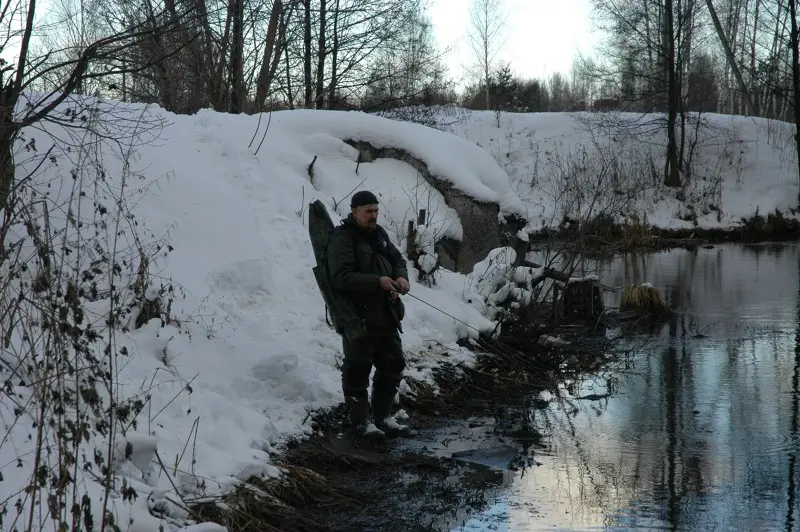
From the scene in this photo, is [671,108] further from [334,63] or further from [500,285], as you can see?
[500,285]

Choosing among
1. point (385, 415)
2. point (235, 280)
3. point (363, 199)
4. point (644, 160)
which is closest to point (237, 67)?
point (235, 280)

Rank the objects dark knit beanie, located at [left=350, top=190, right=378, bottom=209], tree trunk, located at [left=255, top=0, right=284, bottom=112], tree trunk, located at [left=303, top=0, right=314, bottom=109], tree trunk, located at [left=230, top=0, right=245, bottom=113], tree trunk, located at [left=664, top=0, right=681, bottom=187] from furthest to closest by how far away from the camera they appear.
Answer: tree trunk, located at [left=664, top=0, right=681, bottom=187] → tree trunk, located at [left=303, top=0, right=314, bottom=109] → tree trunk, located at [left=255, top=0, right=284, bottom=112] → tree trunk, located at [left=230, top=0, right=245, bottom=113] → dark knit beanie, located at [left=350, top=190, right=378, bottom=209]

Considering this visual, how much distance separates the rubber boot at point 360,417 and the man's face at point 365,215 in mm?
1399

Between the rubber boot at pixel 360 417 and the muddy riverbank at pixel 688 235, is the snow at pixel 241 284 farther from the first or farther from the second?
the muddy riverbank at pixel 688 235

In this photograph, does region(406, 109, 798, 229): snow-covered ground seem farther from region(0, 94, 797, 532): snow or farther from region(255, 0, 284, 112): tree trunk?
region(0, 94, 797, 532): snow

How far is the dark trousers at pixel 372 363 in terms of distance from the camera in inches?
260

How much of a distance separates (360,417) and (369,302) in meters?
0.95

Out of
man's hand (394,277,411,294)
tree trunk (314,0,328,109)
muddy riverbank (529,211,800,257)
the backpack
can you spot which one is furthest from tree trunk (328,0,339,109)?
man's hand (394,277,411,294)

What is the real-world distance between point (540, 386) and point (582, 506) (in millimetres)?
3587

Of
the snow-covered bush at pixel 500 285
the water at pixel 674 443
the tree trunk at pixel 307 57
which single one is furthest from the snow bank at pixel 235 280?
the tree trunk at pixel 307 57

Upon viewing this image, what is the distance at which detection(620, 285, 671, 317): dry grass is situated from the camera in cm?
1318

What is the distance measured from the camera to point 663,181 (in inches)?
1146

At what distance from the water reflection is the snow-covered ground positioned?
1472cm

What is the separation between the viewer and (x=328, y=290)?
22.0 ft
